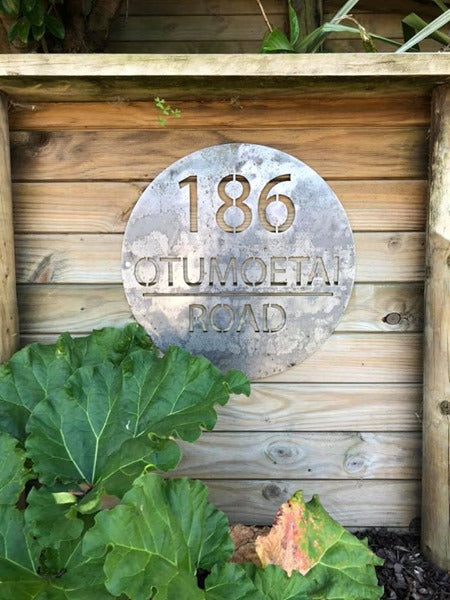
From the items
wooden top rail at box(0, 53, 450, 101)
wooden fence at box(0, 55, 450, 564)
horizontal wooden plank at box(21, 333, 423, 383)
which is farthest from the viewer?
horizontal wooden plank at box(21, 333, 423, 383)

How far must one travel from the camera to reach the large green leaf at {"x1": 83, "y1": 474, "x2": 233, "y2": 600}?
3.16 feet

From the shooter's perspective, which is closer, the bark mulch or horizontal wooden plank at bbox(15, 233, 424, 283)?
the bark mulch

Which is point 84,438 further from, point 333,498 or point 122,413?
point 333,498

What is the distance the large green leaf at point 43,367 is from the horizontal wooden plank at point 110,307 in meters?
0.16

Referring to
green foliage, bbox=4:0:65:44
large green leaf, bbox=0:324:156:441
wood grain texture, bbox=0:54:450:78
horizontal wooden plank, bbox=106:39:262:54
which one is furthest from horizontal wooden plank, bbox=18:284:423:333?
horizontal wooden plank, bbox=106:39:262:54

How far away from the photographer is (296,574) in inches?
46.1

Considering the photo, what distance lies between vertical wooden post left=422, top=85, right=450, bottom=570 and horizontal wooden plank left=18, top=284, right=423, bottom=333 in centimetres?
8

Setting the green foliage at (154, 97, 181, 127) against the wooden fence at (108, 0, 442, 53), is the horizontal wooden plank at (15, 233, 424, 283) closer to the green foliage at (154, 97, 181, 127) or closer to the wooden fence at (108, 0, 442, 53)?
the green foliage at (154, 97, 181, 127)

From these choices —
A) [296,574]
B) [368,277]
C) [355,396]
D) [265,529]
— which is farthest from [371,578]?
[368,277]

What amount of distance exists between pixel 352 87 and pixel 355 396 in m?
0.91

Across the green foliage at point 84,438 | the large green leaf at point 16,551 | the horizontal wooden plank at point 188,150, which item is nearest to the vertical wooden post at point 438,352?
the horizontal wooden plank at point 188,150

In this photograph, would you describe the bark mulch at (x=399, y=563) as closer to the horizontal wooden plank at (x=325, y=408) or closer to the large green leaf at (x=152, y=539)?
the horizontal wooden plank at (x=325, y=408)

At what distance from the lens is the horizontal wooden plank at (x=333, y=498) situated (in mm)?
1730

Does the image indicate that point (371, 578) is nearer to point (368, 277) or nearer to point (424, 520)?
point (424, 520)
